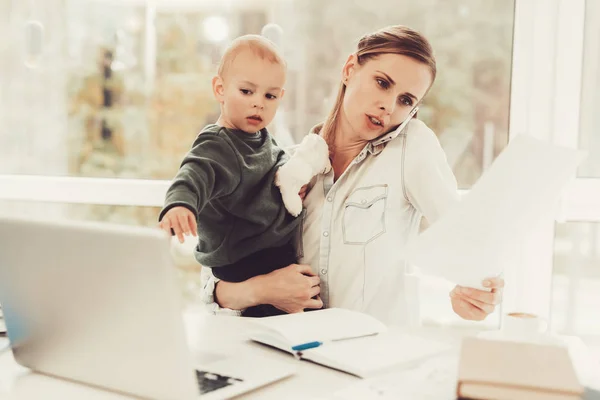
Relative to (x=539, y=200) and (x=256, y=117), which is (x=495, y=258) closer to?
(x=539, y=200)

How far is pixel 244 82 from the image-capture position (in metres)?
Answer: 1.48

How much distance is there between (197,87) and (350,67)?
897 millimetres

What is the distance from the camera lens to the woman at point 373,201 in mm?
1488

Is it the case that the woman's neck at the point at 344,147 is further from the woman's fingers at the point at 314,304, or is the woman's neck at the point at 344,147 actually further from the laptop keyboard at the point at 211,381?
the laptop keyboard at the point at 211,381

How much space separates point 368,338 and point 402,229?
0.43 m

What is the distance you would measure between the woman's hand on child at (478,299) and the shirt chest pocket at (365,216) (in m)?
0.24

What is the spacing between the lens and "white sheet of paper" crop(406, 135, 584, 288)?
3.26 feet

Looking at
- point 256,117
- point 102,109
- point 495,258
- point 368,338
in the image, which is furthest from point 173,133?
point 495,258

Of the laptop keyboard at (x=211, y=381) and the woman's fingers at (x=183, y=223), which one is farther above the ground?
the woman's fingers at (x=183, y=223)

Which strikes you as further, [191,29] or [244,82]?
[191,29]

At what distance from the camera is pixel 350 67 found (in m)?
1.60

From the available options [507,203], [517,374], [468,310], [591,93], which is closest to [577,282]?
[591,93]

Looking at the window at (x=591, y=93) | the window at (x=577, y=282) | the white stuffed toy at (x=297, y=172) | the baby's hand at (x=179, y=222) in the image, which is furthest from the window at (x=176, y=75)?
the baby's hand at (x=179, y=222)

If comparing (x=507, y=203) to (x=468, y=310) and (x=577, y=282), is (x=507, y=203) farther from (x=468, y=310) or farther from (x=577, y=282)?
(x=577, y=282)
